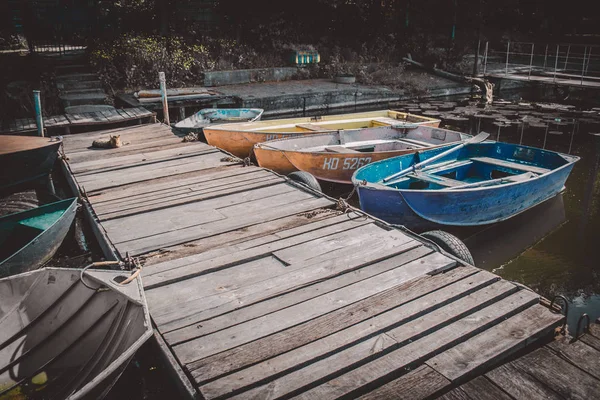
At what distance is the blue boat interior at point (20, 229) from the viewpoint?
5074 mm

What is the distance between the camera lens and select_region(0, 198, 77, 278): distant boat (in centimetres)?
479

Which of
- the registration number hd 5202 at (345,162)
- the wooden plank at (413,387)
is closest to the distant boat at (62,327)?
the wooden plank at (413,387)

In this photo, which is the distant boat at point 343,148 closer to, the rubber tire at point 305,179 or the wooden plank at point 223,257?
the rubber tire at point 305,179

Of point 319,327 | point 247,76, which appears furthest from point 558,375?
point 247,76

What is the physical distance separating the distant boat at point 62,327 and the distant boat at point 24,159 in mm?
3379

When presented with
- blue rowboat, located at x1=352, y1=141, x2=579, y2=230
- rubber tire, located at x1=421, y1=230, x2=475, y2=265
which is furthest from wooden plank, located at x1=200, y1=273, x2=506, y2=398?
blue rowboat, located at x1=352, y1=141, x2=579, y2=230

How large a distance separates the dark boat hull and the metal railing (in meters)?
17.2

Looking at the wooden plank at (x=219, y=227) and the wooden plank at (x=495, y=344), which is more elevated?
the wooden plank at (x=219, y=227)

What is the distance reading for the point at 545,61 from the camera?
1931 cm

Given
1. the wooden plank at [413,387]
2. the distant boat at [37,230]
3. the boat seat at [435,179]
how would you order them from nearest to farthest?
1. the wooden plank at [413,387]
2. the distant boat at [37,230]
3. the boat seat at [435,179]

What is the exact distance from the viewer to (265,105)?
1380 centimetres

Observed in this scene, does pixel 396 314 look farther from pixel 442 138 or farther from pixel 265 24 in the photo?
pixel 265 24

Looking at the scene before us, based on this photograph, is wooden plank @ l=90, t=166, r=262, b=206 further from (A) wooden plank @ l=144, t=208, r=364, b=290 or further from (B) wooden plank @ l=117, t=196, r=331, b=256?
(A) wooden plank @ l=144, t=208, r=364, b=290

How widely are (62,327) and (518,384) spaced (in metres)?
3.23
